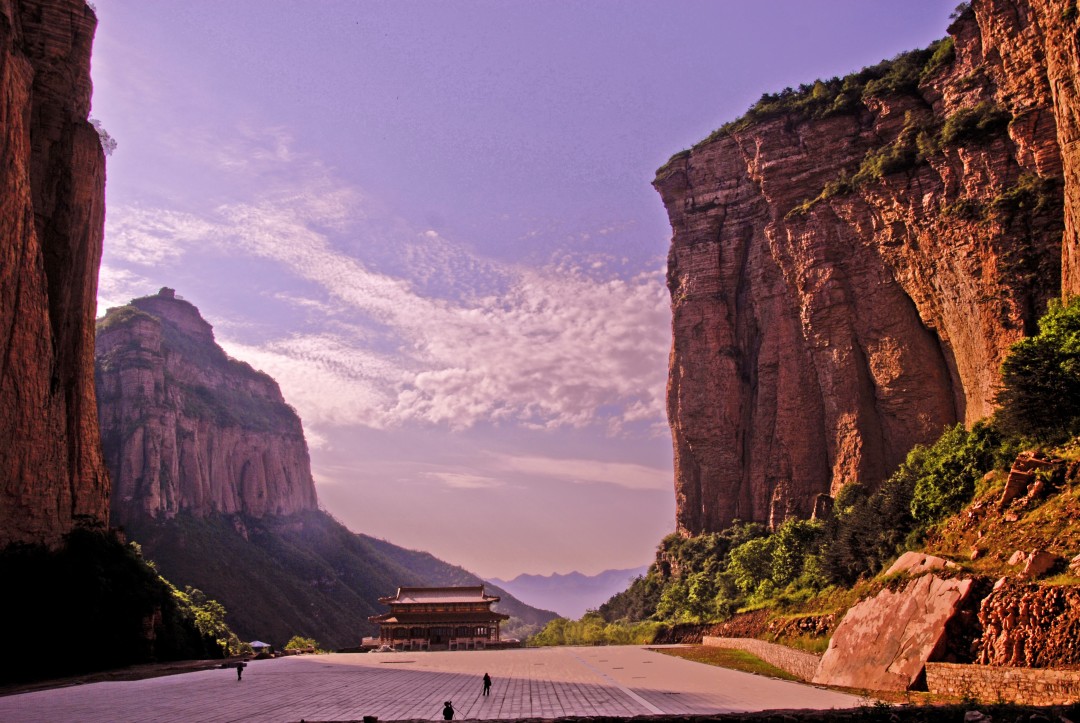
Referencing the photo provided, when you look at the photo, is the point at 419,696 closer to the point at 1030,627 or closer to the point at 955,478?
the point at 1030,627

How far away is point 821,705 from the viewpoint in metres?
13.4

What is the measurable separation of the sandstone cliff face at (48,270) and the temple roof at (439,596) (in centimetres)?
2770

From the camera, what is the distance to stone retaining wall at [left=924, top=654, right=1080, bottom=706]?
10.7 m

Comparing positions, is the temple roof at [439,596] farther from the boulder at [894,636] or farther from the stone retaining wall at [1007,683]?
the stone retaining wall at [1007,683]

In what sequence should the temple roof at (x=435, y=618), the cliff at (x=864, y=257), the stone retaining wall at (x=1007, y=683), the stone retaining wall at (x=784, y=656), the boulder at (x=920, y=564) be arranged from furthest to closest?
1. the temple roof at (x=435, y=618)
2. the cliff at (x=864, y=257)
3. the stone retaining wall at (x=784, y=656)
4. the boulder at (x=920, y=564)
5. the stone retaining wall at (x=1007, y=683)

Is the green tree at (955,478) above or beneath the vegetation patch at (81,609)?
above

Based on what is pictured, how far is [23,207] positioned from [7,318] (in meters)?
4.40

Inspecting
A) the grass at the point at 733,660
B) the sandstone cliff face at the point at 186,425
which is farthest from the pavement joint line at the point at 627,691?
the sandstone cliff face at the point at 186,425

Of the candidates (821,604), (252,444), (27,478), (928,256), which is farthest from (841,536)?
(252,444)

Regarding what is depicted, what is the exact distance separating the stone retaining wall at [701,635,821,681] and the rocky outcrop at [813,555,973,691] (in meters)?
0.67

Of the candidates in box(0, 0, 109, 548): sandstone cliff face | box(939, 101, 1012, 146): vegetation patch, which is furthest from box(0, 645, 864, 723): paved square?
box(939, 101, 1012, 146): vegetation patch

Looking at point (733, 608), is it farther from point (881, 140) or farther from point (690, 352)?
point (881, 140)

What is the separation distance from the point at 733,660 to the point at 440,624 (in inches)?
1341

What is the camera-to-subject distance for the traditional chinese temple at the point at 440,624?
5459 cm
